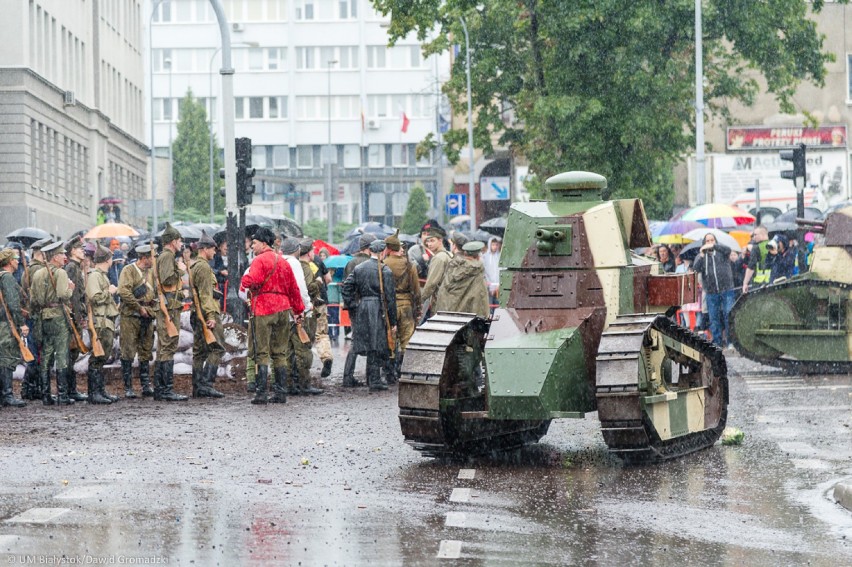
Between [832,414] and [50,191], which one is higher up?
[50,191]

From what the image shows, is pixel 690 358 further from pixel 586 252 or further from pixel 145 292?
pixel 145 292

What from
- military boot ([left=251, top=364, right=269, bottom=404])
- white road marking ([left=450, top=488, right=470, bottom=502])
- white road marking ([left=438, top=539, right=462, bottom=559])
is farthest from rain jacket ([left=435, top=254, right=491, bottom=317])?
white road marking ([left=438, top=539, right=462, bottom=559])

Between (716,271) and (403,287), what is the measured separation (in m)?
6.68

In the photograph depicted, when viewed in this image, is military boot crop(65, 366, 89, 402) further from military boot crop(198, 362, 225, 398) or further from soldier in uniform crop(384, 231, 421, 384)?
soldier in uniform crop(384, 231, 421, 384)

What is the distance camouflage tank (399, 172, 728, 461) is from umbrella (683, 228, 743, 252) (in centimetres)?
1364

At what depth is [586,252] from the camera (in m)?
13.7

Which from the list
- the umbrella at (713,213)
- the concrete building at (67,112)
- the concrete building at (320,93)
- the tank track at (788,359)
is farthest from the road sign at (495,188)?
the concrete building at (320,93)

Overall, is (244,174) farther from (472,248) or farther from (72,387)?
(72,387)

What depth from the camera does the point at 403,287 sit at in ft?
69.9

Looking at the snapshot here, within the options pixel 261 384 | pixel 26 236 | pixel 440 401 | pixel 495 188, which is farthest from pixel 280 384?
pixel 495 188

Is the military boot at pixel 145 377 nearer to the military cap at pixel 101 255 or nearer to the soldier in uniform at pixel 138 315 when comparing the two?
the soldier in uniform at pixel 138 315

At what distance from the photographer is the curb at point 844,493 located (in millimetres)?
Answer: 10828

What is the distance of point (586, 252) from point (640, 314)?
2.25ft

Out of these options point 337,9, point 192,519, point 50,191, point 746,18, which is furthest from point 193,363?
point 337,9
